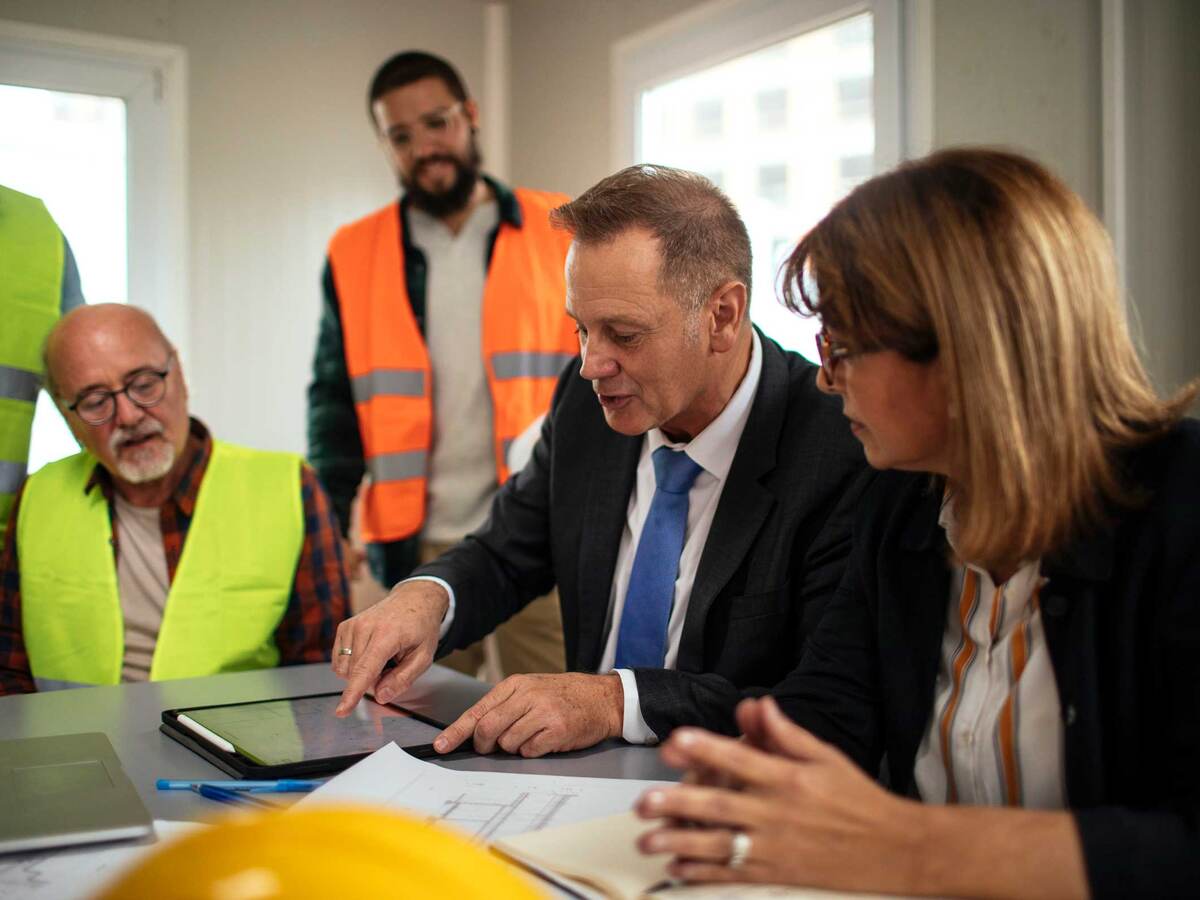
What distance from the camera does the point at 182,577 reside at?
2.19 metres

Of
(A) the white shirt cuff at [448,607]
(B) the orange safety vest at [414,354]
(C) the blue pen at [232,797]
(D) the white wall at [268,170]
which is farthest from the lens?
(D) the white wall at [268,170]

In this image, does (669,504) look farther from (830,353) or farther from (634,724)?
(830,353)

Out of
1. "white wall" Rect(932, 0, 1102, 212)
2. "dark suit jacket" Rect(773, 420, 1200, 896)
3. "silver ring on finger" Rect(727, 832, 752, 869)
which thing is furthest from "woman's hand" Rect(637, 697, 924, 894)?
"white wall" Rect(932, 0, 1102, 212)

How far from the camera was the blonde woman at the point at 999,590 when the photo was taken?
870mm

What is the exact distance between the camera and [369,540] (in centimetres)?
329

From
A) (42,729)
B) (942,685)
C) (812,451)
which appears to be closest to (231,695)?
(42,729)

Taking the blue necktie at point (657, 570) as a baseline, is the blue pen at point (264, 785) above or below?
below

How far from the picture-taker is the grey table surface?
1311 millimetres

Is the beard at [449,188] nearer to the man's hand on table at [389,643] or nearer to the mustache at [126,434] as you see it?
the mustache at [126,434]

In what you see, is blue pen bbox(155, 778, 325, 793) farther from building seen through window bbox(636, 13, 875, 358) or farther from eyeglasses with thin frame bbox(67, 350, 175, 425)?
building seen through window bbox(636, 13, 875, 358)

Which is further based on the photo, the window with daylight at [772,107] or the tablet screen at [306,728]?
the window with daylight at [772,107]

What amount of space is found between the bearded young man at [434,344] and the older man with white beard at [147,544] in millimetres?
823

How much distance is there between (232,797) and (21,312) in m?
1.57

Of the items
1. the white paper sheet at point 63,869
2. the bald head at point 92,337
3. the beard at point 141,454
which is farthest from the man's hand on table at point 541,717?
the bald head at point 92,337
